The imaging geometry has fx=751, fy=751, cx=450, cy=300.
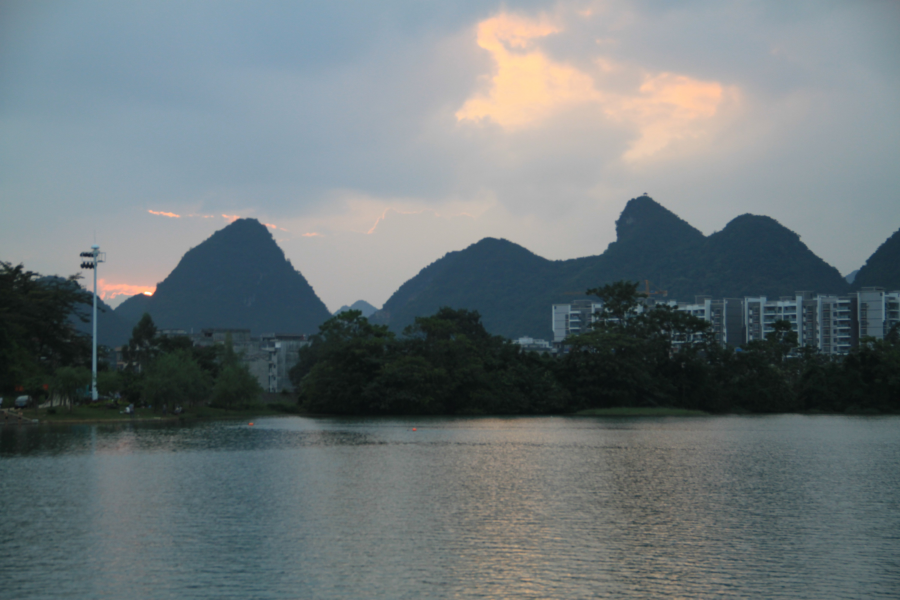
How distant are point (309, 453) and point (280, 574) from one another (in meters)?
21.5

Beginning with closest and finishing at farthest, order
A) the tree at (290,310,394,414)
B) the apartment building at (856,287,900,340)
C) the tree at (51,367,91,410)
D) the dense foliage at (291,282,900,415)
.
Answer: the tree at (51,367,91,410)
the tree at (290,310,394,414)
the dense foliage at (291,282,900,415)
the apartment building at (856,287,900,340)

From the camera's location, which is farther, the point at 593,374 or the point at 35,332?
the point at 593,374

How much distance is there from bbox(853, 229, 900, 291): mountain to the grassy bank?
116628mm

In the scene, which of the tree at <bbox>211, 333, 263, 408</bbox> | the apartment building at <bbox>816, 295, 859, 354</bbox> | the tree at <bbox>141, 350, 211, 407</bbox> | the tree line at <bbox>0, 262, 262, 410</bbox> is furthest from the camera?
the apartment building at <bbox>816, 295, 859, 354</bbox>

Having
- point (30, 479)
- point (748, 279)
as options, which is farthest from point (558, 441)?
point (748, 279)

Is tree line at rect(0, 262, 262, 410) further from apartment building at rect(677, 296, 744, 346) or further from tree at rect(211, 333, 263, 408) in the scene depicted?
apartment building at rect(677, 296, 744, 346)

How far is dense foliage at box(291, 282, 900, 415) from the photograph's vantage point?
241 feet

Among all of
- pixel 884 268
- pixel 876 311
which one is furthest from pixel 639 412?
pixel 884 268

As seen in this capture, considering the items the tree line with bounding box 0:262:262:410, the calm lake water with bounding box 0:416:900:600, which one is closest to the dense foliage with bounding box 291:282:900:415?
the tree line with bounding box 0:262:262:410

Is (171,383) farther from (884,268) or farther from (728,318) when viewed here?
(884,268)

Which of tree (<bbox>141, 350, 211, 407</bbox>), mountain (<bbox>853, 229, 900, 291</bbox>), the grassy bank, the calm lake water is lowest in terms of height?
the grassy bank

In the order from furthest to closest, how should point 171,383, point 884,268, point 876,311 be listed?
point 884,268 → point 876,311 → point 171,383

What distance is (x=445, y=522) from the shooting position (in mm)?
19594

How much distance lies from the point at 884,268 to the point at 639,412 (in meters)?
131
